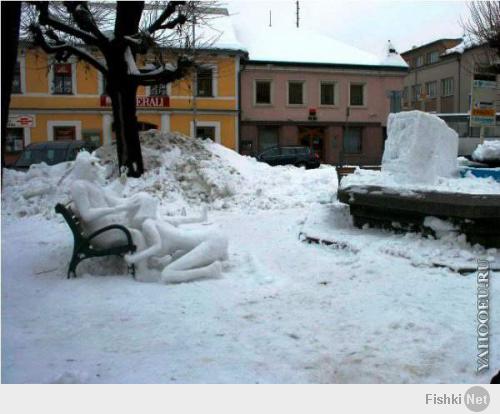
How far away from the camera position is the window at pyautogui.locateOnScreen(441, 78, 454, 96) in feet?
142

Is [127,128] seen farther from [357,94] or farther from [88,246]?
[357,94]

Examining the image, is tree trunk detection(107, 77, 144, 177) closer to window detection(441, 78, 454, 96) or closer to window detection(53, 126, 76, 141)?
window detection(53, 126, 76, 141)

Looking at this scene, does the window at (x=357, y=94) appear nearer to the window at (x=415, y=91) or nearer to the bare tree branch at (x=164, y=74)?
the window at (x=415, y=91)

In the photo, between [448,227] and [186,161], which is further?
[186,161]

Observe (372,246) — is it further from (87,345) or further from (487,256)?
(87,345)

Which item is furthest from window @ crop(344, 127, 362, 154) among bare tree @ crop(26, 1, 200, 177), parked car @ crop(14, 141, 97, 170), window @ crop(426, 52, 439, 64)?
bare tree @ crop(26, 1, 200, 177)

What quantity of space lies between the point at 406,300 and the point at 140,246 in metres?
2.60

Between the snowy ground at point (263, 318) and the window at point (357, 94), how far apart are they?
29.4 m

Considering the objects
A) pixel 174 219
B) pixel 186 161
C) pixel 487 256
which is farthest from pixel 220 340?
pixel 186 161

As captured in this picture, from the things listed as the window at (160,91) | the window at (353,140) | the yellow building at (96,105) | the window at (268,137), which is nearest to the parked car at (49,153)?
the yellow building at (96,105)

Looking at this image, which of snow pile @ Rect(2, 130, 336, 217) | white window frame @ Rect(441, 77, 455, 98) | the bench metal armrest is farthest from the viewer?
white window frame @ Rect(441, 77, 455, 98)

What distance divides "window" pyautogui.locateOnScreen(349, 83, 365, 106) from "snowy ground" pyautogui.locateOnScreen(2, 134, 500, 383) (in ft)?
96.5

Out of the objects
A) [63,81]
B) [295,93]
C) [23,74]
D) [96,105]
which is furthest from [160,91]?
Result: [295,93]

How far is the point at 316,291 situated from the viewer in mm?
5414
